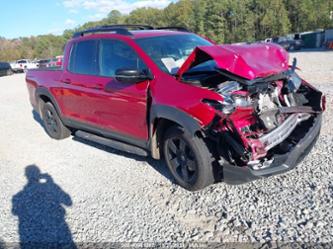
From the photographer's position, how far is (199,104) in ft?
11.5

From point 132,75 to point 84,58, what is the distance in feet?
5.67

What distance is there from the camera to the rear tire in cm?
649

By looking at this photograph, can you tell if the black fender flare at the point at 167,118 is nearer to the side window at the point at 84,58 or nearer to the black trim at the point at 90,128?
the black trim at the point at 90,128

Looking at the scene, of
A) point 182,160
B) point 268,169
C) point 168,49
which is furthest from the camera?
point 168,49

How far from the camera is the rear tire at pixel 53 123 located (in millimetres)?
6491

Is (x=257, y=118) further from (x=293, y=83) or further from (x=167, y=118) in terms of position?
(x=167, y=118)

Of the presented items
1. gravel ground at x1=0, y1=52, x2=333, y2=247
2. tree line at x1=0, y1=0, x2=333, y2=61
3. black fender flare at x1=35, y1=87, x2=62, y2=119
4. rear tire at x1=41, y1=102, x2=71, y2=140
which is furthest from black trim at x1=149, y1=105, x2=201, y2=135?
tree line at x1=0, y1=0, x2=333, y2=61

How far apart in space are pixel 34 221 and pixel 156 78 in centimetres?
212

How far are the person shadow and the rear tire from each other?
5.28 ft

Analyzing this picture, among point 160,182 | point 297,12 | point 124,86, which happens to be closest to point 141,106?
point 124,86

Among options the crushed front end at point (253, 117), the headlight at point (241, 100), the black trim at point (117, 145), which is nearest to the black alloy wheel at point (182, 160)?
the crushed front end at point (253, 117)

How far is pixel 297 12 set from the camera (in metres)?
77.6

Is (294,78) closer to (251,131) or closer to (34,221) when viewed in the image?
(251,131)

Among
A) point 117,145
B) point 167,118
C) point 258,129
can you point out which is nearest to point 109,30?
point 117,145
